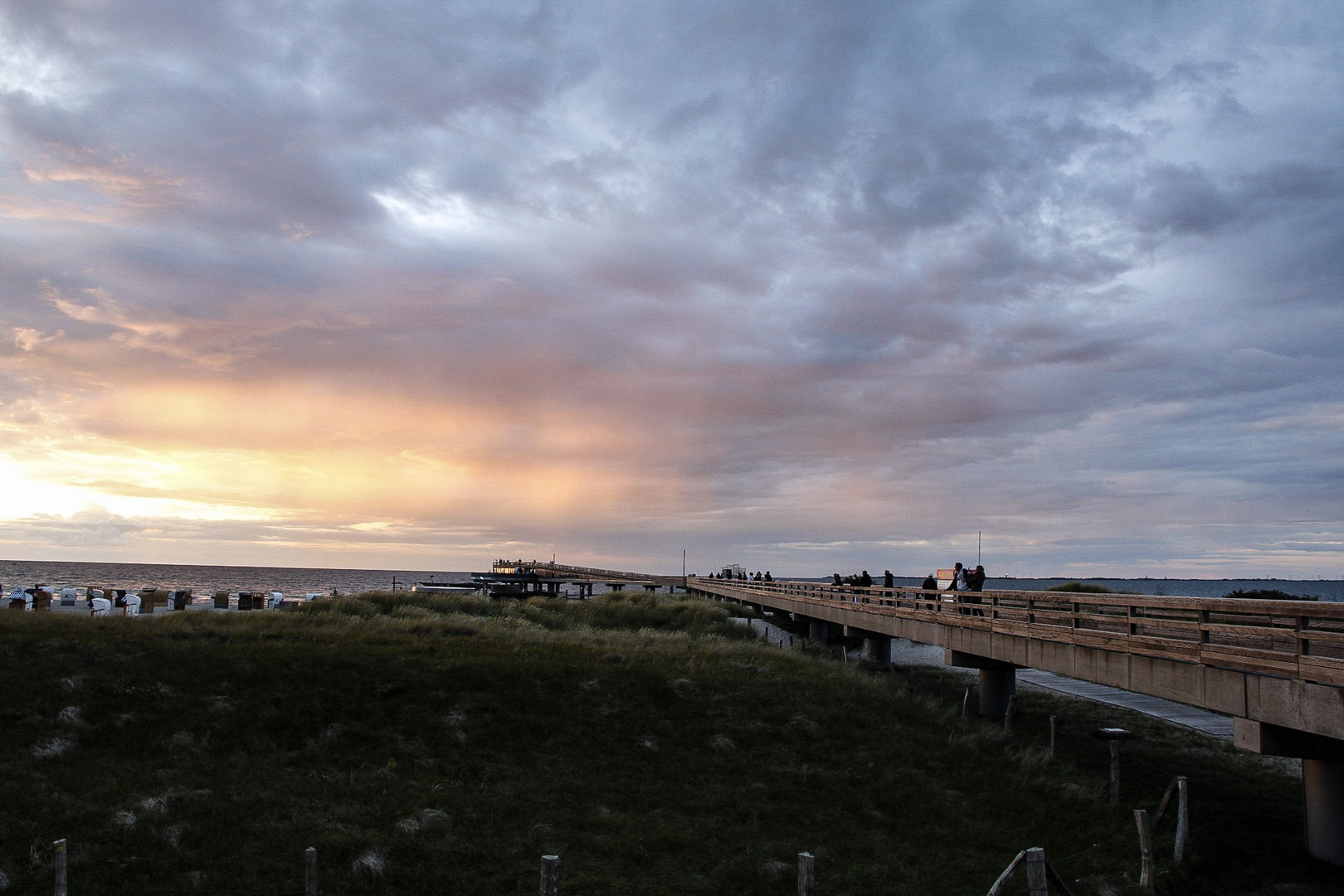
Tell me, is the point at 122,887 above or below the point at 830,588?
below

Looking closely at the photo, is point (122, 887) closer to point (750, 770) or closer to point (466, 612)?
point (750, 770)

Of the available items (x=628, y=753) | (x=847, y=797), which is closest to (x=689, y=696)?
(x=628, y=753)

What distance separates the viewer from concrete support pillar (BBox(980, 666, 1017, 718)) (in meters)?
30.2

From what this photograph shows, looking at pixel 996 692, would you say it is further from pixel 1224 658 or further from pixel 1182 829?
pixel 1224 658

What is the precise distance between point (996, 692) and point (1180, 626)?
14797 millimetres

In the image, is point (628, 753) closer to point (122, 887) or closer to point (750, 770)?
point (750, 770)

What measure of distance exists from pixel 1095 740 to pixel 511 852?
20088 mm

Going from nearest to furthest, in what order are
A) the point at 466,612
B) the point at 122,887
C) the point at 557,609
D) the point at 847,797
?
1. the point at 122,887
2. the point at 847,797
3. the point at 466,612
4. the point at 557,609

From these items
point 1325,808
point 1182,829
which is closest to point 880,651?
point 1182,829

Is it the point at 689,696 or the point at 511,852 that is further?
the point at 689,696

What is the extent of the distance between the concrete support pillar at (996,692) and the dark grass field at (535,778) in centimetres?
178

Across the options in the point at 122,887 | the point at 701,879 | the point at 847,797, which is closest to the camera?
the point at 122,887

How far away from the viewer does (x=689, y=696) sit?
77.2ft

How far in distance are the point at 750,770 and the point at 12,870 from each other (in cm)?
1284
